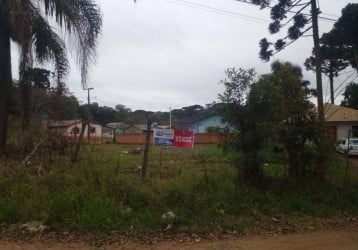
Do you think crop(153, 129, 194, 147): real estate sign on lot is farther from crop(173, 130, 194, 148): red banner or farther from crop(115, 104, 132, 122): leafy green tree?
crop(115, 104, 132, 122): leafy green tree

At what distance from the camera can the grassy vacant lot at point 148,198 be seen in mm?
6965

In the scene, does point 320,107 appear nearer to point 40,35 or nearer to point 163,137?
point 163,137

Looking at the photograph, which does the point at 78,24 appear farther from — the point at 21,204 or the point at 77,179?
the point at 21,204

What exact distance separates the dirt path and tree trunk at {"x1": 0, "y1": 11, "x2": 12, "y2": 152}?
527 cm

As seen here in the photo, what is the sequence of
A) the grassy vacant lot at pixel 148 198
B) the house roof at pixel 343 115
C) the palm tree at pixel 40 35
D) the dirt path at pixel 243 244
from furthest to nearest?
the house roof at pixel 343 115, the palm tree at pixel 40 35, the grassy vacant lot at pixel 148 198, the dirt path at pixel 243 244

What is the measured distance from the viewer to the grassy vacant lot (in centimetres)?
696

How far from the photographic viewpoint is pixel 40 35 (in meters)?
10.7

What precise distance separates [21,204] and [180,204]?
296 centimetres

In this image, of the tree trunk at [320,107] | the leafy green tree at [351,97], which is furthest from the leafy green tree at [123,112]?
the tree trunk at [320,107]

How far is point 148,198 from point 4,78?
5652 millimetres

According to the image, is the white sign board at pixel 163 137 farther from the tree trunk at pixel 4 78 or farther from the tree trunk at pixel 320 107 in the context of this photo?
the tree trunk at pixel 4 78

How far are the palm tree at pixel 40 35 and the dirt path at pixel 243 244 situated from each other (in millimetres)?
4467

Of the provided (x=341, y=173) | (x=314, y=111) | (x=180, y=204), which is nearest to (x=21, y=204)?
(x=180, y=204)

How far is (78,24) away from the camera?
986cm
